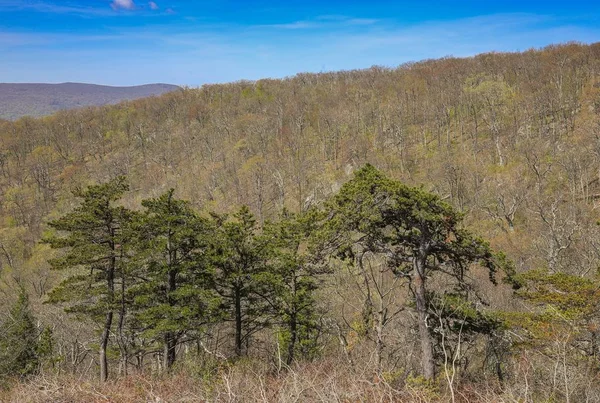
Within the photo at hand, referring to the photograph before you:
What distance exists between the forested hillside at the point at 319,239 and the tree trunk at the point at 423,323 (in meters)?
0.06

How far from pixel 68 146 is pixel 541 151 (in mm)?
98172

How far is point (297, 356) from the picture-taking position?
655 inches

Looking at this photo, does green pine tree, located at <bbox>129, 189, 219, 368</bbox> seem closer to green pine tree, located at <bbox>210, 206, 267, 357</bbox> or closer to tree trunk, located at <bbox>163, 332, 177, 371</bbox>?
tree trunk, located at <bbox>163, 332, 177, 371</bbox>

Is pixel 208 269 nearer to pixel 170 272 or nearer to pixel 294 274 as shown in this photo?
pixel 170 272

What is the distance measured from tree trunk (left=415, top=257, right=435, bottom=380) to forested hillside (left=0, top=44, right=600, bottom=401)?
6cm

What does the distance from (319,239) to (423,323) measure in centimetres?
367

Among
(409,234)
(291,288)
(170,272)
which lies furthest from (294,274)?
(409,234)

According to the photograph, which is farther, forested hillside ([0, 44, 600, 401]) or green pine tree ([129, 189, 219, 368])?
green pine tree ([129, 189, 219, 368])

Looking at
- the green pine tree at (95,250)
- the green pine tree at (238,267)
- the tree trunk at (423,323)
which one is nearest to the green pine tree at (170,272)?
the green pine tree at (238,267)

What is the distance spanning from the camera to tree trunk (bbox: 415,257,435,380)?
11695 mm

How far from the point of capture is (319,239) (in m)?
11.9

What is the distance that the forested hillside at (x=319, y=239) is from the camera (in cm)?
1026

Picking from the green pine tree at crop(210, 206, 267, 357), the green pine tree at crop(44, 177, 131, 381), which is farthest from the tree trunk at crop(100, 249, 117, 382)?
the green pine tree at crop(210, 206, 267, 357)

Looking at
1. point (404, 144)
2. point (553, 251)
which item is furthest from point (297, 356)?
point (404, 144)
